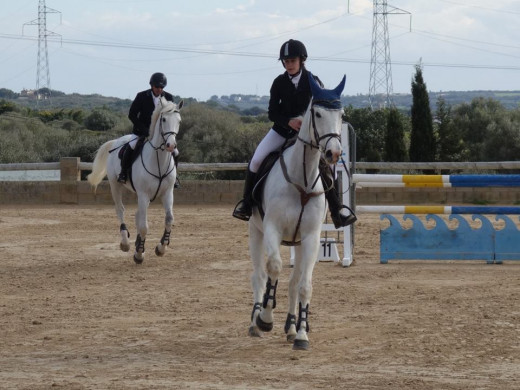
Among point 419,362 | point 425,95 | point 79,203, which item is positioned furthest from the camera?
point 425,95

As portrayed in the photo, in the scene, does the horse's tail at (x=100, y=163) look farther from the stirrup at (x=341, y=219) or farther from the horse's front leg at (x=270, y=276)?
the horse's front leg at (x=270, y=276)

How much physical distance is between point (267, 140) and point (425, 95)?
101 feet

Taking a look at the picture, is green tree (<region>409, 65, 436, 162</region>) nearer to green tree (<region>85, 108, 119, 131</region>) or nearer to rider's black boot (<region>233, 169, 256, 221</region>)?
green tree (<region>85, 108, 119, 131</region>)

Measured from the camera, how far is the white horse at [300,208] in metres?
8.26

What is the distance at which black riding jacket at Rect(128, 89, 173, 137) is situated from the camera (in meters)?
15.1

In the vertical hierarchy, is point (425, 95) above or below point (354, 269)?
above

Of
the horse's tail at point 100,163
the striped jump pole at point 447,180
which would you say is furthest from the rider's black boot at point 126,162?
the striped jump pole at point 447,180

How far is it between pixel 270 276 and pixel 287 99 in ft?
5.69

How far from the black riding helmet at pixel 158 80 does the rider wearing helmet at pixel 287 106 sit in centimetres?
581

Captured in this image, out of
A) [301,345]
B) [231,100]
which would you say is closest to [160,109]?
[301,345]

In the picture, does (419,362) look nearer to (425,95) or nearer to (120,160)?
(120,160)

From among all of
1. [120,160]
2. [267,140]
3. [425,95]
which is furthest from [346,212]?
[425,95]

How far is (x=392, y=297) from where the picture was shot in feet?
37.3

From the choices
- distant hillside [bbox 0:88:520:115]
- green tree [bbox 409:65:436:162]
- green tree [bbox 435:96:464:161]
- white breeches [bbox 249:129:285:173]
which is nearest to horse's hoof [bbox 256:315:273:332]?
white breeches [bbox 249:129:285:173]
